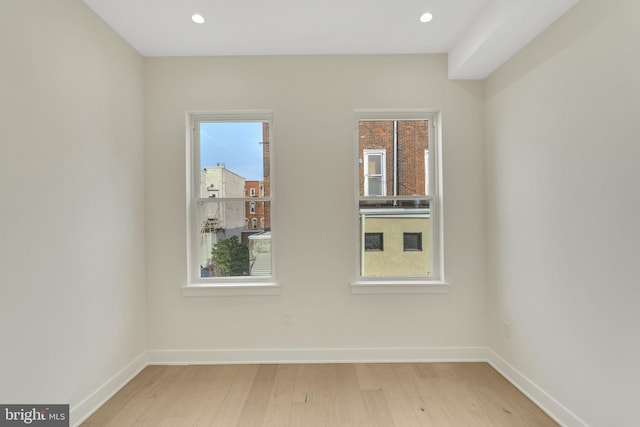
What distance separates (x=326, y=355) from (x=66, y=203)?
7.61 ft

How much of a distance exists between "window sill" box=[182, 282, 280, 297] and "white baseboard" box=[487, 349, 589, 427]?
2014 millimetres

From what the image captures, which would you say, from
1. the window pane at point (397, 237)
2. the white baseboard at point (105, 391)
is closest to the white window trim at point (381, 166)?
the window pane at point (397, 237)

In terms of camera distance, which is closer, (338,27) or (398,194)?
(338,27)

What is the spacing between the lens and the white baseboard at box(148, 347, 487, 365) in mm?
2838

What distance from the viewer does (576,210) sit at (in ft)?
6.25

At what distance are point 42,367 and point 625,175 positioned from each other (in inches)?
132

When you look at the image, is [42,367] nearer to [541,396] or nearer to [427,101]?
[541,396]

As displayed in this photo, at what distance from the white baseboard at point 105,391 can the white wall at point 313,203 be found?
0.78 feet

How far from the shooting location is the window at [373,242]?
2967mm

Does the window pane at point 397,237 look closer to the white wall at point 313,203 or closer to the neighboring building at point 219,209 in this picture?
the white wall at point 313,203

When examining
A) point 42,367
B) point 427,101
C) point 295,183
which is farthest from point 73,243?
point 427,101

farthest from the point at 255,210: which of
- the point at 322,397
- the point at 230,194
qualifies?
the point at 322,397

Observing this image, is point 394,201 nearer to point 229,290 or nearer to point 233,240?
point 233,240

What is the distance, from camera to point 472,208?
114 inches
